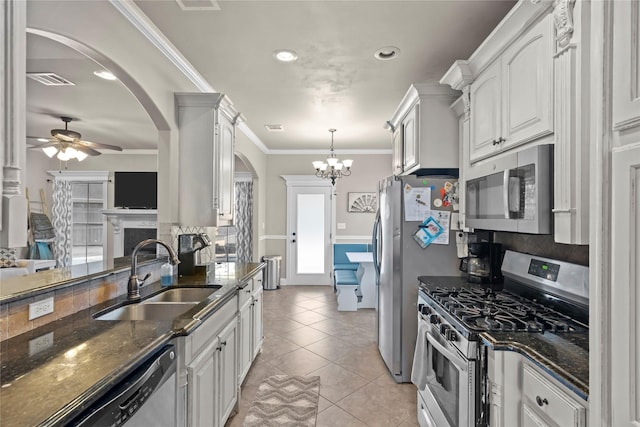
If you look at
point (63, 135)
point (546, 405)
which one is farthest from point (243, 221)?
point (546, 405)

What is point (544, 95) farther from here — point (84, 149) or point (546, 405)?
point (84, 149)

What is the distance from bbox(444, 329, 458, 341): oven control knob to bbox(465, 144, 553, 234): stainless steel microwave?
607 millimetres

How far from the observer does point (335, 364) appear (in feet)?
10.7

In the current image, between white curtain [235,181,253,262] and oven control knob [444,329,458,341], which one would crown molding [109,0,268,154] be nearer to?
oven control knob [444,329,458,341]

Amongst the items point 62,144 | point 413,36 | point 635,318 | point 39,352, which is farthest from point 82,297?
point 62,144

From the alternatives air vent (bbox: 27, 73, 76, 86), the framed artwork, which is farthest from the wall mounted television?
the framed artwork

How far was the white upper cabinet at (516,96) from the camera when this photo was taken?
1.57 m

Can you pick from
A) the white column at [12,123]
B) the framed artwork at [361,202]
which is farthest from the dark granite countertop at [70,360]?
the framed artwork at [361,202]

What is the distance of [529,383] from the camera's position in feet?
4.35

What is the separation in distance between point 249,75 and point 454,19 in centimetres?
179

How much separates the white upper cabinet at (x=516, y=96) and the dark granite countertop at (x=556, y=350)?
2.96 ft

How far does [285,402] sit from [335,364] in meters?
0.78

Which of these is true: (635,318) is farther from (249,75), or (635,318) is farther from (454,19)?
(249,75)

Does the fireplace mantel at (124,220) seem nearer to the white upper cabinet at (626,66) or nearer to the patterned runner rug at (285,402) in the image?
the patterned runner rug at (285,402)
